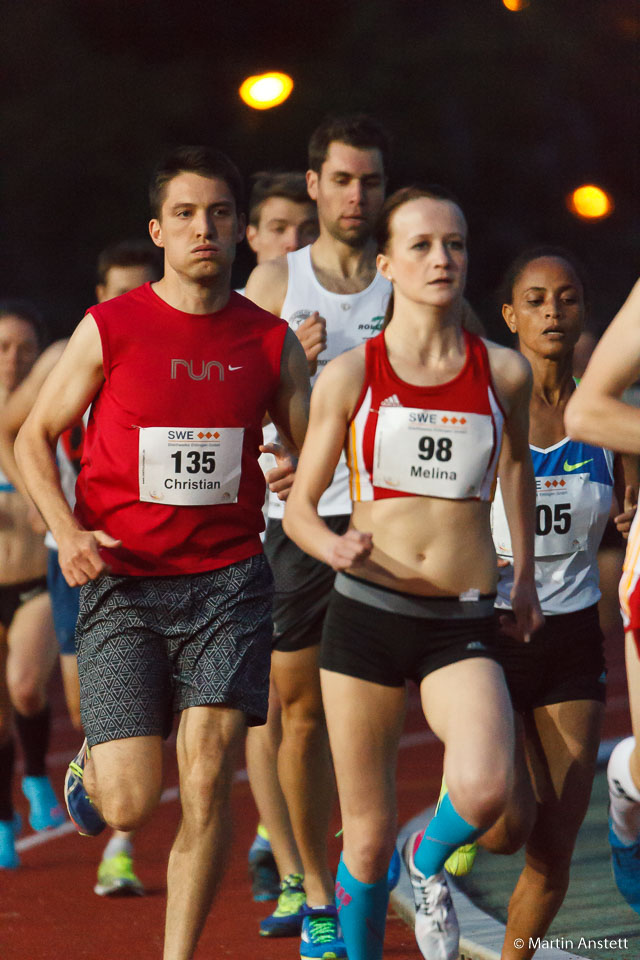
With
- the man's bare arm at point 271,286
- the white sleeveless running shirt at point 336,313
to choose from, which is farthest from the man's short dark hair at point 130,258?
the white sleeveless running shirt at point 336,313

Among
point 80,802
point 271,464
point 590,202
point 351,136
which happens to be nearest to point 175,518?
point 80,802

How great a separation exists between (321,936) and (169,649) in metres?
1.41

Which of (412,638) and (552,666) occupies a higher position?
(412,638)

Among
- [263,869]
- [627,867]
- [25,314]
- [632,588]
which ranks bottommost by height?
[263,869]

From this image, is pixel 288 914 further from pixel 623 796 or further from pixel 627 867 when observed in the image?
pixel 623 796

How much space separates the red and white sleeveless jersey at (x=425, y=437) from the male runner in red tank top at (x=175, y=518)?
1.79 ft

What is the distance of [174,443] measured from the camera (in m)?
5.14

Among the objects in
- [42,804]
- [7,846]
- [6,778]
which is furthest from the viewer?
[42,804]

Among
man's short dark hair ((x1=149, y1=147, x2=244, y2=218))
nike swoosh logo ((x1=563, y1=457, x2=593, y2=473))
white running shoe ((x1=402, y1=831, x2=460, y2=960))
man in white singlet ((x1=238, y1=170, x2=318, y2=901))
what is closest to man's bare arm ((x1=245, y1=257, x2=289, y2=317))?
man in white singlet ((x1=238, y1=170, x2=318, y2=901))

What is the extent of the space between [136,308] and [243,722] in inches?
53.9

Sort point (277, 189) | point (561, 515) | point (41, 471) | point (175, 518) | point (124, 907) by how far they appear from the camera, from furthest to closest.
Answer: point (277, 189) → point (124, 907) → point (561, 515) → point (41, 471) → point (175, 518)

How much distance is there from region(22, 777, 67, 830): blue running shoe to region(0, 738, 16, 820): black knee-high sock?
0.66m

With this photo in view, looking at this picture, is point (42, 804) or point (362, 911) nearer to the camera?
point (362, 911)

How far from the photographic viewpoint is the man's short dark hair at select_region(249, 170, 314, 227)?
24.5 feet
